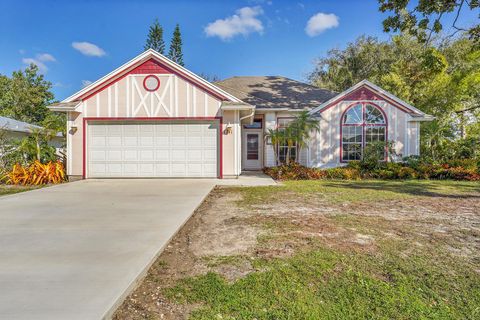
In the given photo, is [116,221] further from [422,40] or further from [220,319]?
[422,40]

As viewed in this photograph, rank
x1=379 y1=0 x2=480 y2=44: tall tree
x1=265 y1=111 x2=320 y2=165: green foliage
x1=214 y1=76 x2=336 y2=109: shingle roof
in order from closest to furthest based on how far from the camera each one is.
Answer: x1=379 y1=0 x2=480 y2=44: tall tree
x1=265 y1=111 x2=320 y2=165: green foliage
x1=214 y1=76 x2=336 y2=109: shingle roof

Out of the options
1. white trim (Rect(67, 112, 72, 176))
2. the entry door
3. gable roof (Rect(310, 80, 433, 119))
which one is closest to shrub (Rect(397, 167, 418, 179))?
gable roof (Rect(310, 80, 433, 119))

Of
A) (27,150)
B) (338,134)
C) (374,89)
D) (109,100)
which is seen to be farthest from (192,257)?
(374,89)

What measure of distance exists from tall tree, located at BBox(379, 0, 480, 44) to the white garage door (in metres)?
8.17

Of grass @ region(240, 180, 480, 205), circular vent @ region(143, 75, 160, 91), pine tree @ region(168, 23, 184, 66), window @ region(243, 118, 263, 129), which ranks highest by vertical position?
pine tree @ region(168, 23, 184, 66)

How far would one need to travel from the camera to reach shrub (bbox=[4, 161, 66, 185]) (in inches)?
417

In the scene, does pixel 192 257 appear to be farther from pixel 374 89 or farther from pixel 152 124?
pixel 374 89

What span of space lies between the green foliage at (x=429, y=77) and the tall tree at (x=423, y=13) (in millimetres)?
854

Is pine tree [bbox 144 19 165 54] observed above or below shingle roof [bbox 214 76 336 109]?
above

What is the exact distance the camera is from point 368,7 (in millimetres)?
12812

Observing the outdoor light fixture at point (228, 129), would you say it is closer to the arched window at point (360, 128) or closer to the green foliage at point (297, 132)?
the green foliage at point (297, 132)

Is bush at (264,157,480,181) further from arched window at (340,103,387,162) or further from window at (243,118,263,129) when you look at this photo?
window at (243,118,263,129)

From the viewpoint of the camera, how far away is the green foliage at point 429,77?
563 inches

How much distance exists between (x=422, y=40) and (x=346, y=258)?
34.7 feet
